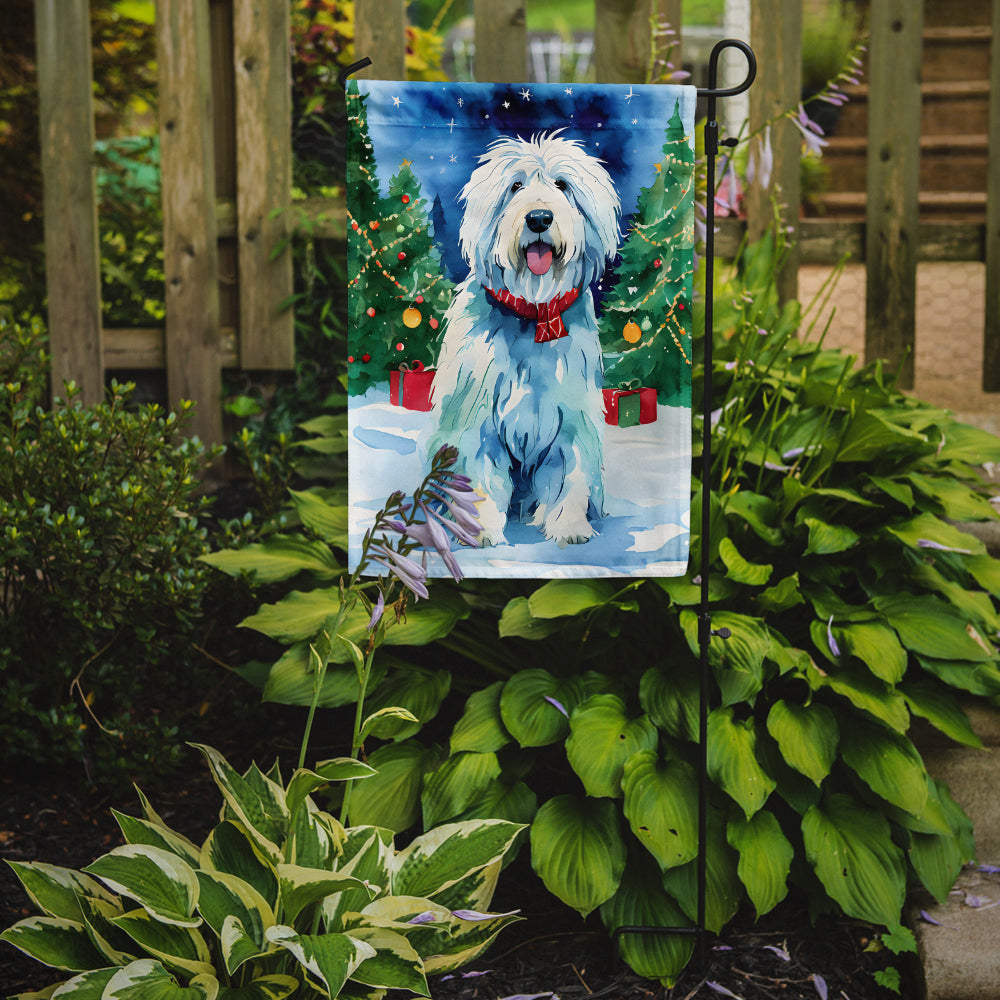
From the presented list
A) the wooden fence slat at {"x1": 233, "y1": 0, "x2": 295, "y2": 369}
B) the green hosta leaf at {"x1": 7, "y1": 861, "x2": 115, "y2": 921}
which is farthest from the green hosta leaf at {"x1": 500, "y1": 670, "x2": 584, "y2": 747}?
the wooden fence slat at {"x1": 233, "y1": 0, "x2": 295, "y2": 369}

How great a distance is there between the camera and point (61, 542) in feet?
7.14

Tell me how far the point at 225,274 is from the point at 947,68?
494 cm

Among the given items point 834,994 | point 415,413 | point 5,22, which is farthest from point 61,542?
point 5,22

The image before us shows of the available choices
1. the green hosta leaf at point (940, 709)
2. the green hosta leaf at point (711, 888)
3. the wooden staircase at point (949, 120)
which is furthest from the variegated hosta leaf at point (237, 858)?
the wooden staircase at point (949, 120)

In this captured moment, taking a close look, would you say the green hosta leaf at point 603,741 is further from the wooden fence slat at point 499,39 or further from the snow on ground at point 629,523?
the wooden fence slat at point 499,39

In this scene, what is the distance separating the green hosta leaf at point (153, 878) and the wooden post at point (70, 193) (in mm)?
2061

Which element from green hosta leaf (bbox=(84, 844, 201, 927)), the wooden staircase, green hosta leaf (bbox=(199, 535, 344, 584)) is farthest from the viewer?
the wooden staircase

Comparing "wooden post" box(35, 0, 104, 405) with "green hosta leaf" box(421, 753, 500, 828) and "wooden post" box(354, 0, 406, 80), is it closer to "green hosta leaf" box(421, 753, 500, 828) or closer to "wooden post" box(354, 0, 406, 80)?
"wooden post" box(354, 0, 406, 80)

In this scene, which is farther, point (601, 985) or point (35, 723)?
point (35, 723)

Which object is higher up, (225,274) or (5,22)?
(5,22)

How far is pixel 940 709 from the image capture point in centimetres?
216

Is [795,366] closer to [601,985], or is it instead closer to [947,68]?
[601,985]

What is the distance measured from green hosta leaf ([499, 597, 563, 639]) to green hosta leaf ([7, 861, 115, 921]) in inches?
33.8

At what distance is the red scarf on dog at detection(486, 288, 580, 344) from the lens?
1860 mm
